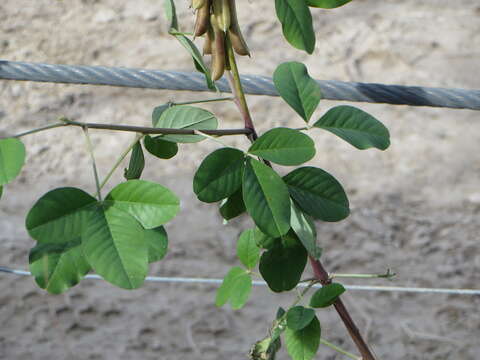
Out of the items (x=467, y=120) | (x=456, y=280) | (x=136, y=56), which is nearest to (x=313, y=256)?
(x=456, y=280)

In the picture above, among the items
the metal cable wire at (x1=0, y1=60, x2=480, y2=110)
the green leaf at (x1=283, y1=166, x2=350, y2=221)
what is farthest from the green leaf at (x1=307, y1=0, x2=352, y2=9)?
the metal cable wire at (x1=0, y1=60, x2=480, y2=110)

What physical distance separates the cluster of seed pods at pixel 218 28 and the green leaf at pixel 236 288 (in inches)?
9.4

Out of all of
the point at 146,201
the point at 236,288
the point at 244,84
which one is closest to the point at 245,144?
the point at 244,84

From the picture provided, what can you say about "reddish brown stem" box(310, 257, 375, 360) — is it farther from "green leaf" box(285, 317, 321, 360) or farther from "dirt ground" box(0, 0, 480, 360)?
"dirt ground" box(0, 0, 480, 360)

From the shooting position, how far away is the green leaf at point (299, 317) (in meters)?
0.58

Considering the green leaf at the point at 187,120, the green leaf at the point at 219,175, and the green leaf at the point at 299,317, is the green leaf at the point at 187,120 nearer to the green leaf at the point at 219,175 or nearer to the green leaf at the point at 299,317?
the green leaf at the point at 219,175

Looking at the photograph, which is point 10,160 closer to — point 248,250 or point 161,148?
point 161,148

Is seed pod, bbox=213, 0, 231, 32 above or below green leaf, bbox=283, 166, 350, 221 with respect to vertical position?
above

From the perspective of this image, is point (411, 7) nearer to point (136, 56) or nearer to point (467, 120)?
point (467, 120)

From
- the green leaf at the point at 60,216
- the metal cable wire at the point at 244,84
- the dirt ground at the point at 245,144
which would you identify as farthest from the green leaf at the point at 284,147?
the dirt ground at the point at 245,144

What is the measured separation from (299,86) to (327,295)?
0.17 metres

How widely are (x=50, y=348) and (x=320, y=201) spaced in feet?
5.37

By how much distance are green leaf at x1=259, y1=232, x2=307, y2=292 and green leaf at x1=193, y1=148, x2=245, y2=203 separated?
2.3 inches

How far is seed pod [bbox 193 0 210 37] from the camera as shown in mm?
503
